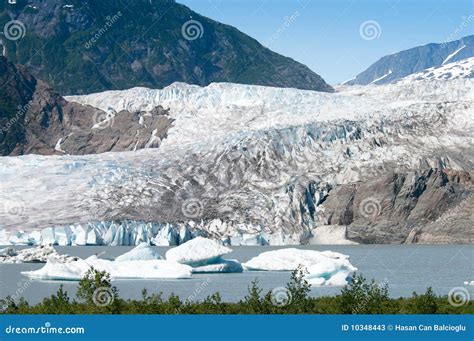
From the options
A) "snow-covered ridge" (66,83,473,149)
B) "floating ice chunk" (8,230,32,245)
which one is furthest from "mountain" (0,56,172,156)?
"floating ice chunk" (8,230,32,245)

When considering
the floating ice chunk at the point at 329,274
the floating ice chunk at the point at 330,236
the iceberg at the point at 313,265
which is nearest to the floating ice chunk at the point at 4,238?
the floating ice chunk at the point at 330,236

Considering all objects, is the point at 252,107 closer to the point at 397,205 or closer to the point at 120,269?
the point at 397,205

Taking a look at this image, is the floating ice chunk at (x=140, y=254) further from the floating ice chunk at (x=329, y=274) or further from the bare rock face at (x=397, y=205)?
the bare rock face at (x=397, y=205)

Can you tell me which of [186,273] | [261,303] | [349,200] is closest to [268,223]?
[349,200]

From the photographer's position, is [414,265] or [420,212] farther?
[420,212]
